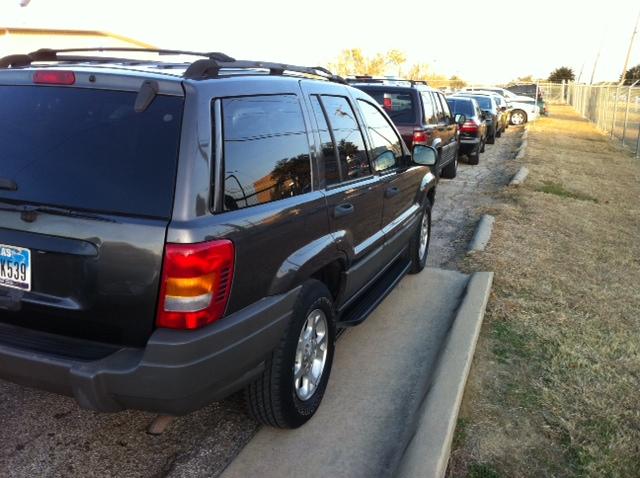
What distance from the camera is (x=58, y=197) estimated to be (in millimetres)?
2416

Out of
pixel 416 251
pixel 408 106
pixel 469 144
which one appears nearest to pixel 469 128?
pixel 469 144

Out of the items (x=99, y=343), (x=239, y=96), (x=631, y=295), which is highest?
(x=239, y=96)

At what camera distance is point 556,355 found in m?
4.02

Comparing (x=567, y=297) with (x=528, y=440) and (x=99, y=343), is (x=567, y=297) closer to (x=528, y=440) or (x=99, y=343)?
(x=528, y=440)

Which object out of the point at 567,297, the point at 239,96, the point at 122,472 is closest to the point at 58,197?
the point at 239,96

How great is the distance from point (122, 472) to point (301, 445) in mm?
898

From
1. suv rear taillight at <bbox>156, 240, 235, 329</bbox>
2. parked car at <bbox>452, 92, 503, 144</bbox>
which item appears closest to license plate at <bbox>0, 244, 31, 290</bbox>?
A: suv rear taillight at <bbox>156, 240, 235, 329</bbox>

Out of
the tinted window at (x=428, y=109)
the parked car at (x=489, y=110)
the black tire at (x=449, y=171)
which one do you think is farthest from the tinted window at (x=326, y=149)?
the parked car at (x=489, y=110)

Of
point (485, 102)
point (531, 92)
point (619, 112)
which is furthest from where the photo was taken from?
point (531, 92)

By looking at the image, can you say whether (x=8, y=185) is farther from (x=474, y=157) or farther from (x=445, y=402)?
(x=474, y=157)

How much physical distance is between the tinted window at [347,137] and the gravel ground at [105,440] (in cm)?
163

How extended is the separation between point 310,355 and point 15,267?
5.11 feet

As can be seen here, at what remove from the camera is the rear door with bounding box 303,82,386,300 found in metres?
3.42

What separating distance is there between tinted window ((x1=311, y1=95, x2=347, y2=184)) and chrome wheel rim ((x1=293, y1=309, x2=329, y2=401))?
82 cm
